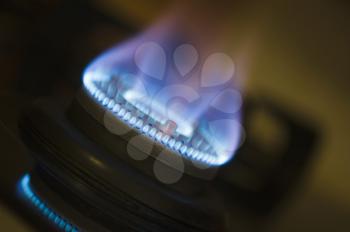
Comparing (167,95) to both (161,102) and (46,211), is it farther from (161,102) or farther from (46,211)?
(46,211)

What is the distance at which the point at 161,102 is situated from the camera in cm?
54

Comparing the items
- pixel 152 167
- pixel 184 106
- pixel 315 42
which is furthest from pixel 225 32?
pixel 152 167

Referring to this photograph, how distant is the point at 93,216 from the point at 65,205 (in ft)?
0.08

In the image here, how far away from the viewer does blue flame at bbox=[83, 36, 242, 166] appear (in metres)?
0.46

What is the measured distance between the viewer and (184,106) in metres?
0.56

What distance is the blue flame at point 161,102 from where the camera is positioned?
458 millimetres

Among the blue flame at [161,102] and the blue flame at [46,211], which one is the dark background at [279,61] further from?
the blue flame at [46,211]

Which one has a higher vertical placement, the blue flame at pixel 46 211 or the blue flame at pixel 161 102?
the blue flame at pixel 161 102

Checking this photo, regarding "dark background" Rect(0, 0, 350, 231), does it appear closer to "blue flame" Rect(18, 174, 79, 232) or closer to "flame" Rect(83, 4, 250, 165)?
"flame" Rect(83, 4, 250, 165)

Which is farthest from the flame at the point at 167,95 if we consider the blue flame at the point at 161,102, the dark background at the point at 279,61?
the dark background at the point at 279,61

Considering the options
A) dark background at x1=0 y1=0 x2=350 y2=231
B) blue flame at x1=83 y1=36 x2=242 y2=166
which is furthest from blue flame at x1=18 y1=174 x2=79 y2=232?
Result: dark background at x1=0 y1=0 x2=350 y2=231

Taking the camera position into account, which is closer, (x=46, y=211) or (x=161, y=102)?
(x=46, y=211)

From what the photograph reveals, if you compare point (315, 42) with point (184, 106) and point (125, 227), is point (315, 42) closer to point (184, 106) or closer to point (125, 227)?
point (184, 106)

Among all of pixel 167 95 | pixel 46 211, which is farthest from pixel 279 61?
pixel 46 211
